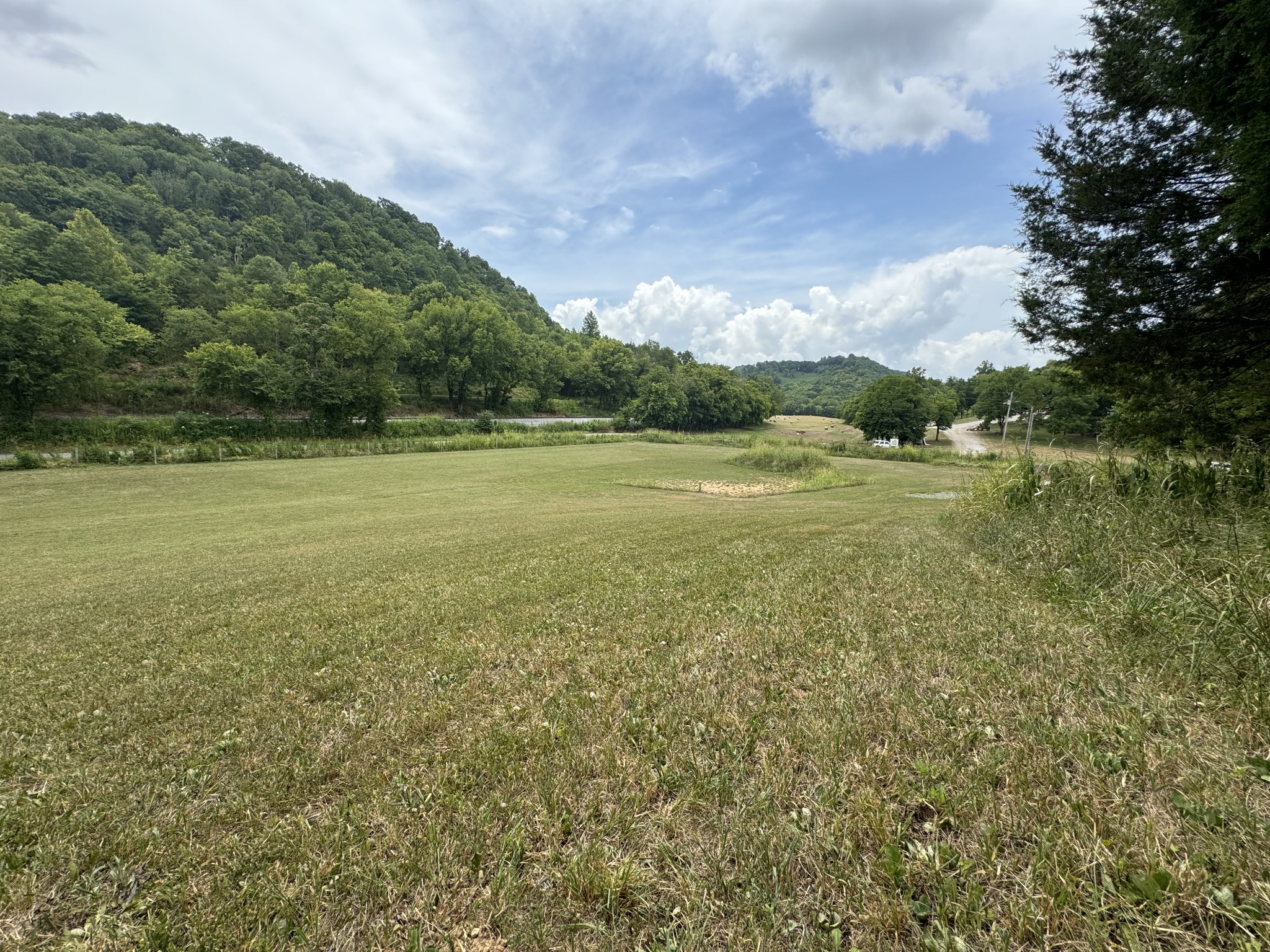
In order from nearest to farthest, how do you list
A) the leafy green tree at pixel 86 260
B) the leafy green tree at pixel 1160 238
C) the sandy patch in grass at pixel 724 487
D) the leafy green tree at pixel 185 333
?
1. the leafy green tree at pixel 1160 238
2. the sandy patch in grass at pixel 724 487
3. the leafy green tree at pixel 185 333
4. the leafy green tree at pixel 86 260

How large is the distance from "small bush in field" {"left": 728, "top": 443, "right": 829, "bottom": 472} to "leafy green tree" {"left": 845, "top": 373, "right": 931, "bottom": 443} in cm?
3832

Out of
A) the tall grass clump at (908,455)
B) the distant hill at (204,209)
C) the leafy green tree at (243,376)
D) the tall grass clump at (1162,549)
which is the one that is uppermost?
the distant hill at (204,209)

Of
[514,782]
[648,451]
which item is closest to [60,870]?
[514,782]

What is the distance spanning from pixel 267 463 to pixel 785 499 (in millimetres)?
33433

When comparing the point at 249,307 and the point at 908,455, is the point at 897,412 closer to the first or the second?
the point at 908,455

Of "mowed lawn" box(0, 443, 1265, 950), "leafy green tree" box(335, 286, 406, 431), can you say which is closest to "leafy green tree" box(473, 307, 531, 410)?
"leafy green tree" box(335, 286, 406, 431)

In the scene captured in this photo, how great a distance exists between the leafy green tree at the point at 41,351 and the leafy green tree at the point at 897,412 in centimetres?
8488

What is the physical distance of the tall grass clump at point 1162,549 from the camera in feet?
11.5

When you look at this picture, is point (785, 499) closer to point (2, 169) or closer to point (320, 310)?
point (320, 310)

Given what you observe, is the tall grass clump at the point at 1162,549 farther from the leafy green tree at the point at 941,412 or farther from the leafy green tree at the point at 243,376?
the leafy green tree at the point at 941,412

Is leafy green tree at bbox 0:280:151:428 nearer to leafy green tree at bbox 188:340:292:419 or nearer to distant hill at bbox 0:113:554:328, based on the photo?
leafy green tree at bbox 188:340:292:419

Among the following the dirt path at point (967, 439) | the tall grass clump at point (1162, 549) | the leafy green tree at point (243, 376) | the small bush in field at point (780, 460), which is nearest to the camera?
the tall grass clump at point (1162, 549)

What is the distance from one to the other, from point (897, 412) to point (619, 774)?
7797 centimetres

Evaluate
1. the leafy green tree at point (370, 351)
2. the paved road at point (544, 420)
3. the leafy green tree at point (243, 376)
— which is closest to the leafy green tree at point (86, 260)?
the leafy green tree at point (243, 376)
